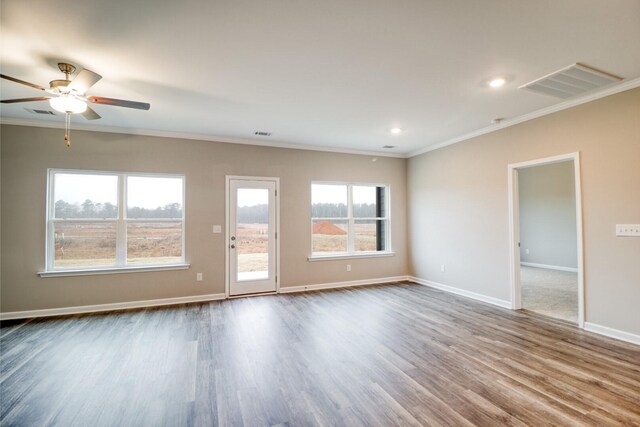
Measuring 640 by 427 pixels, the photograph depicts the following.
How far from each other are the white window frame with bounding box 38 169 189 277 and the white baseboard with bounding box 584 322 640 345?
5.55m

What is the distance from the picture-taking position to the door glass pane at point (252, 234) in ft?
17.0

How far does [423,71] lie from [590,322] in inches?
138

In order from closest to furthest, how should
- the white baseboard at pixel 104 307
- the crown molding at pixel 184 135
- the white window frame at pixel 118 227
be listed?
the white baseboard at pixel 104 307 < the crown molding at pixel 184 135 < the white window frame at pixel 118 227

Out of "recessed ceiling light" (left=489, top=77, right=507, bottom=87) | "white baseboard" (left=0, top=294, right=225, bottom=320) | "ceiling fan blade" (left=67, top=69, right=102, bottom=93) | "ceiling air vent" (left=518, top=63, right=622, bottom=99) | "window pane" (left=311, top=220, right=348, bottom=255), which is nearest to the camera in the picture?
"ceiling fan blade" (left=67, top=69, right=102, bottom=93)

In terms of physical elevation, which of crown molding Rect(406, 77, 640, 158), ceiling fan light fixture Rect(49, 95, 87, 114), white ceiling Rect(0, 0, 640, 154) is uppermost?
white ceiling Rect(0, 0, 640, 154)

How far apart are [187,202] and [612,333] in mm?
5899

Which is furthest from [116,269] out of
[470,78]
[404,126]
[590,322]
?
[590,322]

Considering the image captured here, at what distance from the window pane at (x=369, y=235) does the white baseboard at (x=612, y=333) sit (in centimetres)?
354

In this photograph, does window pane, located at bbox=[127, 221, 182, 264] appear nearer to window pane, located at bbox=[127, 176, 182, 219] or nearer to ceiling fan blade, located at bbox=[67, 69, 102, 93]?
window pane, located at bbox=[127, 176, 182, 219]

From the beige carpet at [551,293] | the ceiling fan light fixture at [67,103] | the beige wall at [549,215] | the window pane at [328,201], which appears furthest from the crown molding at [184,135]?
the beige wall at [549,215]

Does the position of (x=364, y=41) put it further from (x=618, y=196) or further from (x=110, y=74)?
(x=618, y=196)

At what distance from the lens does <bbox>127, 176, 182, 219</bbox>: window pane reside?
184 inches

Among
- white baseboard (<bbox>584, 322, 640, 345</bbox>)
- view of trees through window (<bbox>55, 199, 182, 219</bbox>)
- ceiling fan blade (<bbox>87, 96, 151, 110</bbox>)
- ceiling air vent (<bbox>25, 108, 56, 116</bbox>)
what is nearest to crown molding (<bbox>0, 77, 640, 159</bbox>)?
ceiling air vent (<bbox>25, 108, 56, 116</bbox>)

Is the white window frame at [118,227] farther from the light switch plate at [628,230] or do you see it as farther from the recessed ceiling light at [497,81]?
the light switch plate at [628,230]
